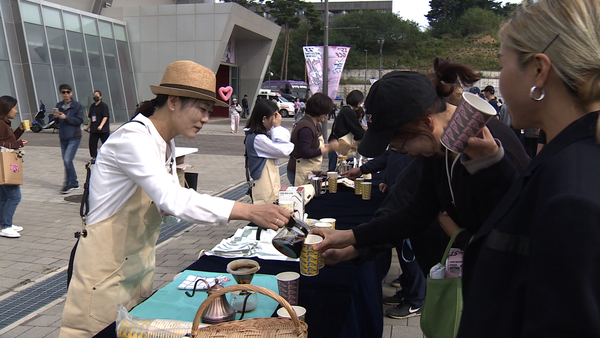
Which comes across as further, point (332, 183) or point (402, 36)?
point (402, 36)

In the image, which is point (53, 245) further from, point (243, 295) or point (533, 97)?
point (533, 97)

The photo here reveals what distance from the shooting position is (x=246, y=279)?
2023 mm

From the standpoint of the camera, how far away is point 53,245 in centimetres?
544

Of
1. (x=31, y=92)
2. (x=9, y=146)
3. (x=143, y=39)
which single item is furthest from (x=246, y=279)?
(x=143, y=39)

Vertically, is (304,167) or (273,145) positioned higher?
(273,145)

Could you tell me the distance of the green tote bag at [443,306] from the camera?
1638 mm

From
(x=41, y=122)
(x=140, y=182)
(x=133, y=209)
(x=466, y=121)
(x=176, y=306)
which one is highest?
(x=466, y=121)

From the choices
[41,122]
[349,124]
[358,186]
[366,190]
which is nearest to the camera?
[366,190]

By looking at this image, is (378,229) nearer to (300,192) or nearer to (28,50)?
(300,192)

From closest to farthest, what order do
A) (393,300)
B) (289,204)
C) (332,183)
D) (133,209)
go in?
(133,209) → (289,204) → (393,300) → (332,183)

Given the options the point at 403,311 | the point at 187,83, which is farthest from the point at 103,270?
the point at 403,311

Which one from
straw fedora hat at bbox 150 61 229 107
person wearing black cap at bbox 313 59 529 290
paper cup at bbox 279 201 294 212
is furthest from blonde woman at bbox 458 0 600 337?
paper cup at bbox 279 201 294 212

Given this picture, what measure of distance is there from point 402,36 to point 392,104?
270ft

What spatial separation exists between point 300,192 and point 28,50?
1919cm
